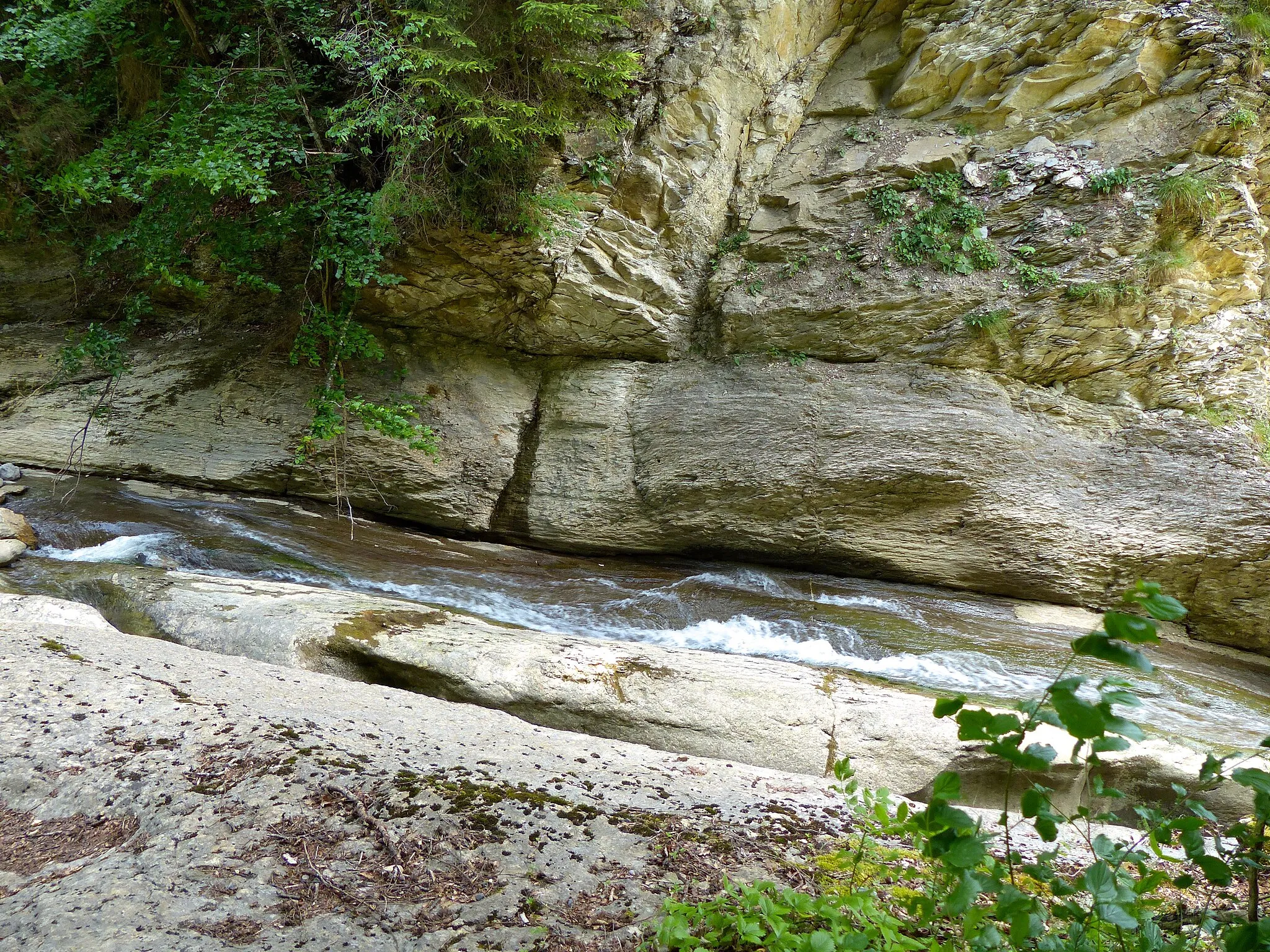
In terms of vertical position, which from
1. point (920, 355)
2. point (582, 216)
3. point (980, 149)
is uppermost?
point (980, 149)

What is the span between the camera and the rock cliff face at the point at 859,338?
7.32 meters

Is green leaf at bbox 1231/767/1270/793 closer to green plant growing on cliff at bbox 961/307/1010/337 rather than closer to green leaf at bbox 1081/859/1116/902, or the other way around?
green leaf at bbox 1081/859/1116/902

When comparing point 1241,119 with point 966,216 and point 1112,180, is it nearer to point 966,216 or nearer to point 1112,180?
point 1112,180

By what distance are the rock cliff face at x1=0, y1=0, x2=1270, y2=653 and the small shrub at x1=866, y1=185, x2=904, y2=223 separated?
0.14 feet

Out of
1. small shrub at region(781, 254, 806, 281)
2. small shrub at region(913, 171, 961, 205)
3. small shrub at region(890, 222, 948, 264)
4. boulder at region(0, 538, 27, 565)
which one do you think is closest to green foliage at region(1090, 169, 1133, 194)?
small shrub at region(913, 171, 961, 205)

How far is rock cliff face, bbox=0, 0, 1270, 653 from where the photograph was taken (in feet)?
24.0

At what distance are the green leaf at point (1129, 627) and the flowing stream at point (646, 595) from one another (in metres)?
4.53

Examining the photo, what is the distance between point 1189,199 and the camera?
7562 mm

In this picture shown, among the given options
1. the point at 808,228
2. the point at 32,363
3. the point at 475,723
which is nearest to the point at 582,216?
the point at 808,228

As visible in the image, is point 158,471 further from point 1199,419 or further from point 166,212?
point 1199,419

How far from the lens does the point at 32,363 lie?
961cm

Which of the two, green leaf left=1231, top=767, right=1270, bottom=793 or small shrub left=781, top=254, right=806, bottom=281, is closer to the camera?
green leaf left=1231, top=767, right=1270, bottom=793

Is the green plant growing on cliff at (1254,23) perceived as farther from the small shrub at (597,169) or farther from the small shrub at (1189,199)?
the small shrub at (597,169)

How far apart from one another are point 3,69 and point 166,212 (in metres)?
4.62
